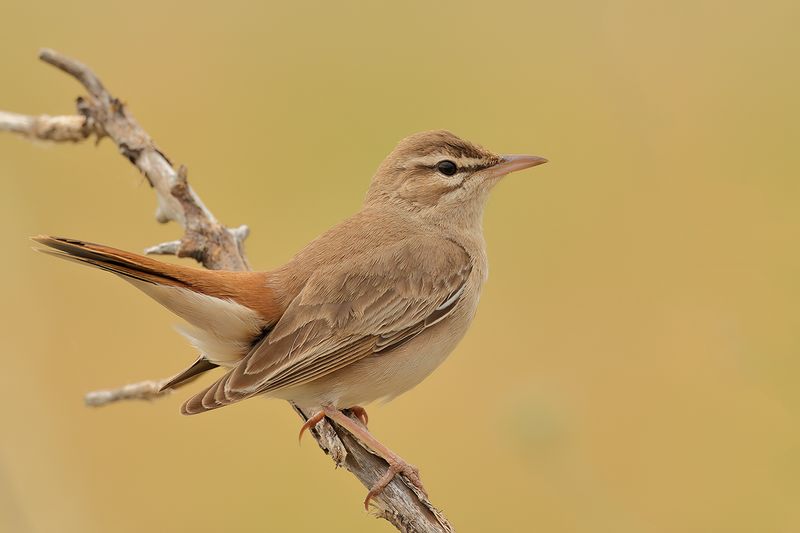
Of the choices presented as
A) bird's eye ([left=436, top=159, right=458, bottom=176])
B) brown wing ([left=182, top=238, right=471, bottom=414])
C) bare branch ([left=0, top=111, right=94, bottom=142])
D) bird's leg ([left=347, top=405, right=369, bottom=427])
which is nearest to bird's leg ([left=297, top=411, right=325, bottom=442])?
brown wing ([left=182, top=238, right=471, bottom=414])

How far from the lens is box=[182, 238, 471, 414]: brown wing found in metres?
4.31

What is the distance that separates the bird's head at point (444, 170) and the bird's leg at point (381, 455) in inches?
52.1

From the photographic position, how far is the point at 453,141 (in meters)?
5.23

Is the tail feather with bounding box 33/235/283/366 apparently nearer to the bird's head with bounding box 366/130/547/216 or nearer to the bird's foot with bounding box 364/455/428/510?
the bird's foot with bounding box 364/455/428/510

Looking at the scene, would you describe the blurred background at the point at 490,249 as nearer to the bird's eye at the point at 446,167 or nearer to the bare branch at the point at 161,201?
the bare branch at the point at 161,201

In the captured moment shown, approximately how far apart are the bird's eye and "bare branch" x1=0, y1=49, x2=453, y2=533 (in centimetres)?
109

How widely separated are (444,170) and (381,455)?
65.7 inches

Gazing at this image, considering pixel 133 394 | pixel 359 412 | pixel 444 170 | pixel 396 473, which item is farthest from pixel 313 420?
pixel 444 170

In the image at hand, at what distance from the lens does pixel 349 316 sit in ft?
14.9

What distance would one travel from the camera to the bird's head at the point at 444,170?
17.2ft

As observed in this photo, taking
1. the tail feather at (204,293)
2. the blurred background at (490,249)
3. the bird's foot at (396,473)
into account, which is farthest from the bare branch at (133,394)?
the bird's foot at (396,473)

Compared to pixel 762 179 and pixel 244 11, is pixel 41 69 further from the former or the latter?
pixel 762 179

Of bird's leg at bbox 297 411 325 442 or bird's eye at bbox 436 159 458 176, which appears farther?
bird's eye at bbox 436 159 458 176

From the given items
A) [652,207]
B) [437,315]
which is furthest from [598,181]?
[437,315]
